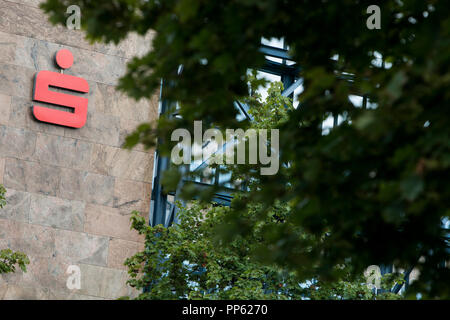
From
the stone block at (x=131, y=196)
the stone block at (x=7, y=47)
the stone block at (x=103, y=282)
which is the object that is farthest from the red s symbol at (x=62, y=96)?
the stone block at (x=103, y=282)

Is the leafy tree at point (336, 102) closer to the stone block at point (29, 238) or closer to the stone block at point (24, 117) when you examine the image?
the stone block at point (29, 238)

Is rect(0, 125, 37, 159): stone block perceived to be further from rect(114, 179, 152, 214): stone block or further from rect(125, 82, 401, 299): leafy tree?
rect(125, 82, 401, 299): leafy tree

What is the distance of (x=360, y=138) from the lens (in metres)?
5.13

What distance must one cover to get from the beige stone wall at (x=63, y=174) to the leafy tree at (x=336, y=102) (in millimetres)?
14581

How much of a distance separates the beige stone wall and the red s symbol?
0.21 metres

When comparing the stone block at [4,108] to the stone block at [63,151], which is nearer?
the stone block at [4,108]

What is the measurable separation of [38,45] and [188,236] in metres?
8.00

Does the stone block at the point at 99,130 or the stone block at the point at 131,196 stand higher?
the stone block at the point at 99,130

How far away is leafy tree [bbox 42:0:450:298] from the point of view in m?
4.79

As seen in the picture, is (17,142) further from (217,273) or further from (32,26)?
(217,273)

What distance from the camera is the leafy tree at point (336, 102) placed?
4.79 meters

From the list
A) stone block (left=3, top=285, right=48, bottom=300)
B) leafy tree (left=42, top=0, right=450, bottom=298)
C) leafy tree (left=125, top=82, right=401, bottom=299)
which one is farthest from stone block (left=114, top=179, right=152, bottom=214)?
leafy tree (left=42, top=0, right=450, bottom=298)

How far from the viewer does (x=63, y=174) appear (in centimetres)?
2067

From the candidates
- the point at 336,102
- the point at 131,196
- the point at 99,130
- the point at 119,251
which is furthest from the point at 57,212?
the point at 336,102
